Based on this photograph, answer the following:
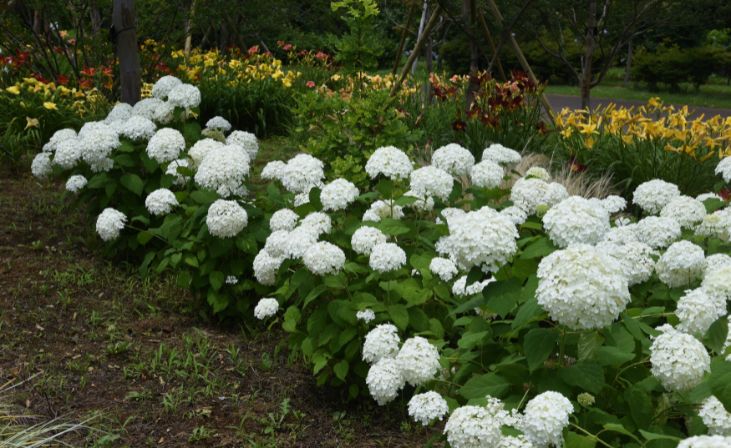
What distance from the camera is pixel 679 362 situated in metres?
2.01

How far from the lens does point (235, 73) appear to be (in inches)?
388

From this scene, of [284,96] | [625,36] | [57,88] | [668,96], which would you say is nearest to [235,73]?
[284,96]

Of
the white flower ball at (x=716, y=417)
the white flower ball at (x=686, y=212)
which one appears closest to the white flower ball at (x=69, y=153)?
the white flower ball at (x=686, y=212)

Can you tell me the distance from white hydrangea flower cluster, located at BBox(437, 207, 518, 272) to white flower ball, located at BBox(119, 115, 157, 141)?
287 centimetres

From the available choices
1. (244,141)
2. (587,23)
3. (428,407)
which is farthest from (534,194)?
(587,23)

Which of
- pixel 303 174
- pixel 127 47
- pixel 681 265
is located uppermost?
pixel 681 265

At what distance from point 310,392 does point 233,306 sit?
807 mm

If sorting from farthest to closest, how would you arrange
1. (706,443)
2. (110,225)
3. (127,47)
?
(127,47) < (110,225) < (706,443)

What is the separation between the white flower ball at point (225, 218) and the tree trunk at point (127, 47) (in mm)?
2681

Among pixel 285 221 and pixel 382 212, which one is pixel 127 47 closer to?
pixel 285 221

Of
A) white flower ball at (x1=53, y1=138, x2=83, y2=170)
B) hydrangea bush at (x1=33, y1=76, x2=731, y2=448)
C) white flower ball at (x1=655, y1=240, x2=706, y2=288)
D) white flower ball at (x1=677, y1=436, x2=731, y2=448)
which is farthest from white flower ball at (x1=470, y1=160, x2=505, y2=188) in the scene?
white flower ball at (x1=53, y1=138, x2=83, y2=170)

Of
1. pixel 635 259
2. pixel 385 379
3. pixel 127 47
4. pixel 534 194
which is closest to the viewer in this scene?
pixel 385 379

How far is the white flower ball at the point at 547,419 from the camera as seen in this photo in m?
1.85

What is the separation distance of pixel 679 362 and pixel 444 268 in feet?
3.86
